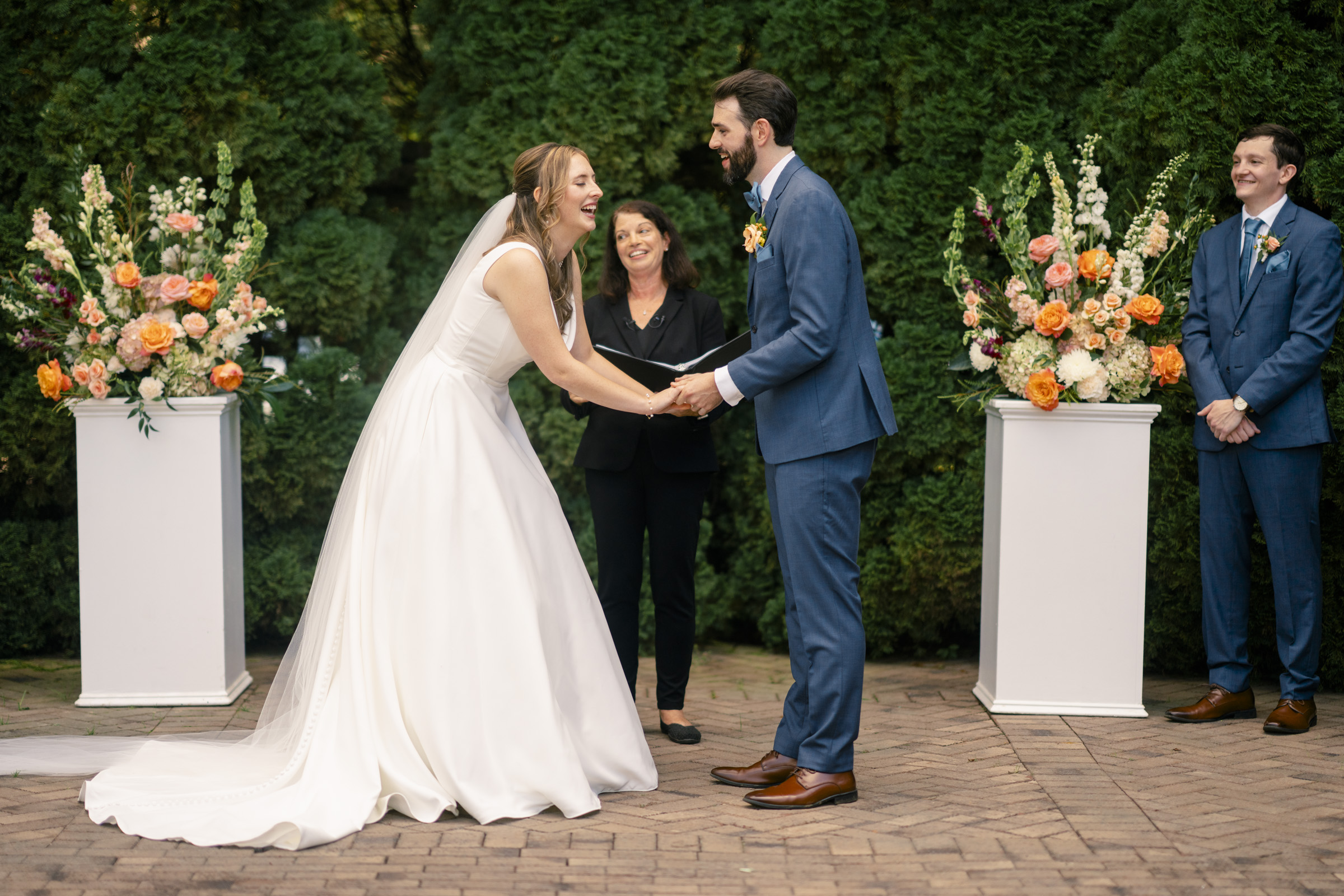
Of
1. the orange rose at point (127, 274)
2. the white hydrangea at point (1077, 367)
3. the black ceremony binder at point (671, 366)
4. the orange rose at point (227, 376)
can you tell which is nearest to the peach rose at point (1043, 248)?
the white hydrangea at point (1077, 367)

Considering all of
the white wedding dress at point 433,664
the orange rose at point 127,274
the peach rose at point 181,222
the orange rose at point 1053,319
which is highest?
the peach rose at point 181,222

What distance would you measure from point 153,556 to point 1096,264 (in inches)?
162

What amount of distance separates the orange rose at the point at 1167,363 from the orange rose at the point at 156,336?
160 inches

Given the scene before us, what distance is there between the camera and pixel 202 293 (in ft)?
15.9

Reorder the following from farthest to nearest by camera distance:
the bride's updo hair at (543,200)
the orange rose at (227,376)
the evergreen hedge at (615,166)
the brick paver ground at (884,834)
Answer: the evergreen hedge at (615,166), the orange rose at (227,376), the bride's updo hair at (543,200), the brick paver ground at (884,834)

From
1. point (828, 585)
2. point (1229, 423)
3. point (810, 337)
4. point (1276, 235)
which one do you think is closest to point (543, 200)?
point (810, 337)

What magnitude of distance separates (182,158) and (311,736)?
352 centimetres

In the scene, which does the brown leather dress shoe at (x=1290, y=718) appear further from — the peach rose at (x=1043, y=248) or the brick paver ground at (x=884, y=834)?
the peach rose at (x=1043, y=248)

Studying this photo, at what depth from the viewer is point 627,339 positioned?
4586mm

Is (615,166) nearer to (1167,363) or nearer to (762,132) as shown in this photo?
(762,132)

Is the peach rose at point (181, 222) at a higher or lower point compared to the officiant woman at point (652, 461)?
higher

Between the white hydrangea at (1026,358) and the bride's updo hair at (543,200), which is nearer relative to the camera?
the bride's updo hair at (543,200)

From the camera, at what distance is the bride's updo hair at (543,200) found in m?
A: 3.82

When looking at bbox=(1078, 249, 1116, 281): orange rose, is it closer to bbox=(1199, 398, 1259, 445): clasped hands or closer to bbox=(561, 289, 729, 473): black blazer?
bbox=(1199, 398, 1259, 445): clasped hands
